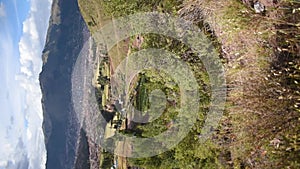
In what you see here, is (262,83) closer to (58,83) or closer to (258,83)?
(258,83)

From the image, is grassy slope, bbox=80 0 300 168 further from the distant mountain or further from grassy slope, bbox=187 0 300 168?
the distant mountain

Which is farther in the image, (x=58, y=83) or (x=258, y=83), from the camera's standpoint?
(x=58, y=83)

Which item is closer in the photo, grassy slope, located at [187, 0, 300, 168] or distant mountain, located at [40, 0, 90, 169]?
grassy slope, located at [187, 0, 300, 168]

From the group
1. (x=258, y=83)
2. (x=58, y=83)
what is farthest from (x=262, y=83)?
(x=58, y=83)

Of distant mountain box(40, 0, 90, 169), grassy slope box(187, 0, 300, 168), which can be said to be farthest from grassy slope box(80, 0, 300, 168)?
distant mountain box(40, 0, 90, 169)

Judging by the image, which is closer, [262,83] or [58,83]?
[262,83]

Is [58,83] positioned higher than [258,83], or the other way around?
[258,83]

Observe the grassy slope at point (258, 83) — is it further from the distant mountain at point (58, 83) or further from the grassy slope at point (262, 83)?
the distant mountain at point (58, 83)

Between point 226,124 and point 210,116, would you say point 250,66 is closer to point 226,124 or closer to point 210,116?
point 226,124
